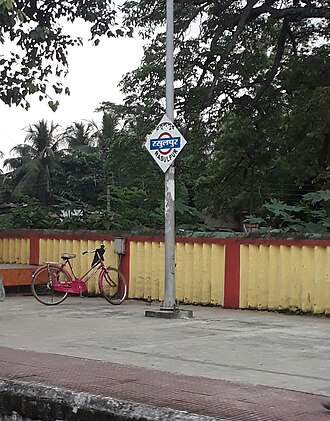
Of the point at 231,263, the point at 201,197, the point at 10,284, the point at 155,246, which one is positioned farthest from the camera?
the point at 201,197

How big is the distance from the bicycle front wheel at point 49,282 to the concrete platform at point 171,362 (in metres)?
0.74

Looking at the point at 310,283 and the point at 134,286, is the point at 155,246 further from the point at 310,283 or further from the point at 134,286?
the point at 310,283

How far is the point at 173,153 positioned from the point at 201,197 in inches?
475

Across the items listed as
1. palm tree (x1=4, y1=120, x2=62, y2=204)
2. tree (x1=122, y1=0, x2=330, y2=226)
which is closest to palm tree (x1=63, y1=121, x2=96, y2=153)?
palm tree (x1=4, y1=120, x2=62, y2=204)

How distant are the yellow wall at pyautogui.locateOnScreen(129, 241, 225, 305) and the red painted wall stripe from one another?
4.2 inches

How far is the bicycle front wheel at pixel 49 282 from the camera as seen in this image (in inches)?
502

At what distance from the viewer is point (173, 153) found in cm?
1059

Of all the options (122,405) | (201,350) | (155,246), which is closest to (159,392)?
(122,405)

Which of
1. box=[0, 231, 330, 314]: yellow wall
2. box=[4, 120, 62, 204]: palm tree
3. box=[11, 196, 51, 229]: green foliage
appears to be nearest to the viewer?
box=[0, 231, 330, 314]: yellow wall

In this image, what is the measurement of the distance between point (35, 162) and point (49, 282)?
3617 cm

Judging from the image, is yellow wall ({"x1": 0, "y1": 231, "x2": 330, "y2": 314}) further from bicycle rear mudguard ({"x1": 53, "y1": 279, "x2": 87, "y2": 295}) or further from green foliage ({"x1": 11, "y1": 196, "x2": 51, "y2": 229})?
green foliage ({"x1": 11, "y1": 196, "x2": 51, "y2": 229})

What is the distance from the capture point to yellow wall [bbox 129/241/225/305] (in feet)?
39.5

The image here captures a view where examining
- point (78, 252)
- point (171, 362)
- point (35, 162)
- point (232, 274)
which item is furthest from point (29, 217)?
point (35, 162)

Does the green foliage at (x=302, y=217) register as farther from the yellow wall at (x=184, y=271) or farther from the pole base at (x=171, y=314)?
the pole base at (x=171, y=314)
